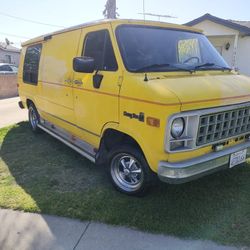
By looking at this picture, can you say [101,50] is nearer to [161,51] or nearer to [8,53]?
[161,51]

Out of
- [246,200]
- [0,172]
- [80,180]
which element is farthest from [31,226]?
[246,200]

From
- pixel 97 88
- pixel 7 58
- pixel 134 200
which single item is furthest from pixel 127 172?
pixel 7 58

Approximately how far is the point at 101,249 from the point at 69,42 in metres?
3.45

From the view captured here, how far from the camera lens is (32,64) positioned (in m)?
6.93

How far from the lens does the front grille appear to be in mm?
3400

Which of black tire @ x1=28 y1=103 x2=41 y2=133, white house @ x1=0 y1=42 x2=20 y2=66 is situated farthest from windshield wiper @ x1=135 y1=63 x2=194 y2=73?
white house @ x1=0 y1=42 x2=20 y2=66

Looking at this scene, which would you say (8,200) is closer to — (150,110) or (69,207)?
(69,207)

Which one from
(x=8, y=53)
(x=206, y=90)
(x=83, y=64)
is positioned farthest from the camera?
(x=8, y=53)

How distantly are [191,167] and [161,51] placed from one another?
1726 mm

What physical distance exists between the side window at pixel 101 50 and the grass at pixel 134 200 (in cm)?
183

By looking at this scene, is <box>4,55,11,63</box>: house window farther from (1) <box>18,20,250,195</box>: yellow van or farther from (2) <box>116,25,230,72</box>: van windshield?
(2) <box>116,25,230,72</box>: van windshield

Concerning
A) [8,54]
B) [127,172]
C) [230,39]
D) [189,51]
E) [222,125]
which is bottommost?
[127,172]

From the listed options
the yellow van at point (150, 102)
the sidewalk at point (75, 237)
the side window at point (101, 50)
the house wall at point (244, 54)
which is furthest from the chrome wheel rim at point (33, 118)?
the house wall at point (244, 54)

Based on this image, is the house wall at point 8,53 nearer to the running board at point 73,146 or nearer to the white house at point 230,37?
the white house at point 230,37
